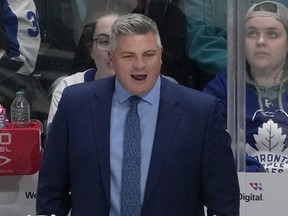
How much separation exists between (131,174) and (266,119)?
4.61ft

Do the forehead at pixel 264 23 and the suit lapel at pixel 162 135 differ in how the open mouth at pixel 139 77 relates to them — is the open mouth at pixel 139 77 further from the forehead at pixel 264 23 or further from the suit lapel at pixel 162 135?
the forehead at pixel 264 23

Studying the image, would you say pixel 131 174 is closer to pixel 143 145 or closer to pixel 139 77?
pixel 143 145

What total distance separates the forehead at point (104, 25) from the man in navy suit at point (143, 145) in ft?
3.49

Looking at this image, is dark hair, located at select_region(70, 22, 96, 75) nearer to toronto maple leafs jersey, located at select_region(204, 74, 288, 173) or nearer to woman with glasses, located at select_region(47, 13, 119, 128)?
woman with glasses, located at select_region(47, 13, 119, 128)

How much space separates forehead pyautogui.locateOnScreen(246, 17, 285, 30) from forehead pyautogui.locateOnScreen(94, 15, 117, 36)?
2.61ft

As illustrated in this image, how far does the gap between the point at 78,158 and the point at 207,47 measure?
1.44m

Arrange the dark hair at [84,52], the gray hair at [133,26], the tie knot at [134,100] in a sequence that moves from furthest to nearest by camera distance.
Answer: the dark hair at [84,52], the tie knot at [134,100], the gray hair at [133,26]

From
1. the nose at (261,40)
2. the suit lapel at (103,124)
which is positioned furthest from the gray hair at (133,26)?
the nose at (261,40)

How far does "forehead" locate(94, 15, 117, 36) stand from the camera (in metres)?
4.62

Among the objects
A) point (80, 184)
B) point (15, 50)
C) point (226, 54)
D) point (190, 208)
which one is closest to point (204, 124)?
point (190, 208)

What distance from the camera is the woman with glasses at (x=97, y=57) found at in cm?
463

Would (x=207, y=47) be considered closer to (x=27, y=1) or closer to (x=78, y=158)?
(x=27, y=1)

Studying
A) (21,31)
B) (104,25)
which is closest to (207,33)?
(104,25)

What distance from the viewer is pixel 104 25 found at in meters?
4.63
